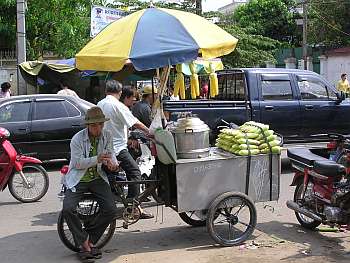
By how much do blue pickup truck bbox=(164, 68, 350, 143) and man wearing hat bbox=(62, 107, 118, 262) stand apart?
4.38 metres

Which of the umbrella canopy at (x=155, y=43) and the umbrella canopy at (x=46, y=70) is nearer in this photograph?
the umbrella canopy at (x=155, y=43)

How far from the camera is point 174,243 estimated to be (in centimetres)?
594

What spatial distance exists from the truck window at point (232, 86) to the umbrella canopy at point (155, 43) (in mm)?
4417

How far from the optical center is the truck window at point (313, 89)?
10.3 m

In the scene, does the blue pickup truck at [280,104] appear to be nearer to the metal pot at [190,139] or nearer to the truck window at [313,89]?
the truck window at [313,89]

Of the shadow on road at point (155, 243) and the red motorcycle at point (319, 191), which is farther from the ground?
the red motorcycle at point (319, 191)

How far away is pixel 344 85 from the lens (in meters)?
18.9

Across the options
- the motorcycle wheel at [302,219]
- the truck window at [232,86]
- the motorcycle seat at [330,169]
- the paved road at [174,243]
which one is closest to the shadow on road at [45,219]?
the paved road at [174,243]

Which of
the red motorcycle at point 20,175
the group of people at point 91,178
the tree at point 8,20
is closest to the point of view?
the group of people at point 91,178

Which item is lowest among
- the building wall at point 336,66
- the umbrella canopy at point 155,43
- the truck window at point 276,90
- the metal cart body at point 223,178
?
the metal cart body at point 223,178

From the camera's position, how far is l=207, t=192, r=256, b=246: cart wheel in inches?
222

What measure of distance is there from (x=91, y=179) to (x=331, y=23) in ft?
98.4

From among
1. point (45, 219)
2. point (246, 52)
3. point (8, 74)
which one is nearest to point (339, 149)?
point (45, 219)

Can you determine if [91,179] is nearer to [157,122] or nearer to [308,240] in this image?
[157,122]
